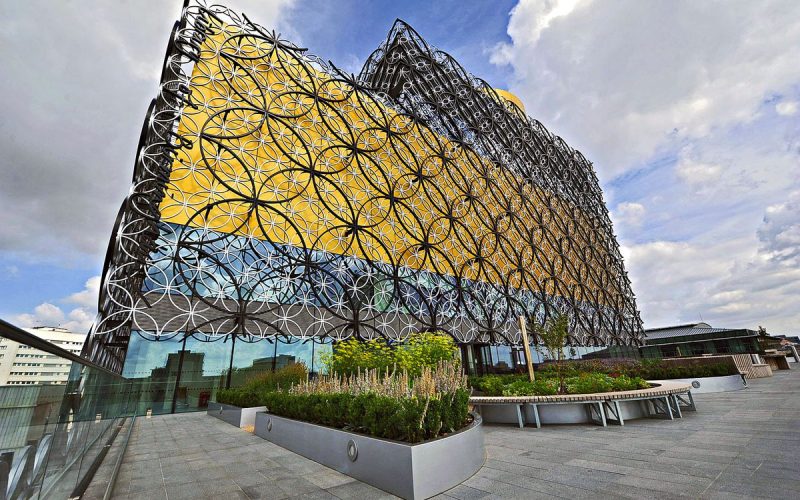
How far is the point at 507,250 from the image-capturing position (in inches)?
1228

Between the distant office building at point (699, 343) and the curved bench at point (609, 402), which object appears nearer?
the curved bench at point (609, 402)

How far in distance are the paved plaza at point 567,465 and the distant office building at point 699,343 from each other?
44.0m

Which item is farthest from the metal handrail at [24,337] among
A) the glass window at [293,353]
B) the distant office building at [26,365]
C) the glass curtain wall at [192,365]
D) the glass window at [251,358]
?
the glass window at [293,353]

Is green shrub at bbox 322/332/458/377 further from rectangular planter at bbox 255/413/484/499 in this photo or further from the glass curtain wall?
rectangular planter at bbox 255/413/484/499

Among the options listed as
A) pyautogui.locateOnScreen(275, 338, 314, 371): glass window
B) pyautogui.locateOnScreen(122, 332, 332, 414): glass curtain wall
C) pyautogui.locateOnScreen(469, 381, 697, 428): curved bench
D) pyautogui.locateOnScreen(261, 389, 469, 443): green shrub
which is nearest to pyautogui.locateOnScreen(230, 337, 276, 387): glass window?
pyautogui.locateOnScreen(122, 332, 332, 414): glass curtain wall

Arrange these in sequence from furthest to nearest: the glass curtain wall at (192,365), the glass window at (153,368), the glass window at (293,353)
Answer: the glass window at (293,353), the glass curtain wall at (192,365), the glass window at (153,368)

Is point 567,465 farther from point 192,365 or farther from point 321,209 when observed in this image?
point 321,209

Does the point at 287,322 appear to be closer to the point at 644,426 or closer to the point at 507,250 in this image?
the point at 644,426

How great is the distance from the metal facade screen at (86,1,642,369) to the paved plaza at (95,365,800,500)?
810 cm

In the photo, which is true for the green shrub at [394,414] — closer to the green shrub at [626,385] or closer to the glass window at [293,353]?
the green shrub at [626,385]

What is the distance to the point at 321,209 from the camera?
70.8 feet

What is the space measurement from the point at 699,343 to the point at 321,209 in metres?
61.2

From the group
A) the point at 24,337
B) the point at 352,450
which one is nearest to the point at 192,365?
the point at 352,450

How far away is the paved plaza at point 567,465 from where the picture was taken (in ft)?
14.9
